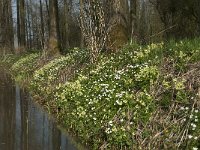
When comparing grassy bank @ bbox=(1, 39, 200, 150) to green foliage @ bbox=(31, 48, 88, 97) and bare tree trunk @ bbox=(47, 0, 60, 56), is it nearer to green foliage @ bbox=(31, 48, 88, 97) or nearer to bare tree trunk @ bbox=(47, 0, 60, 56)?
green foliage @ bbox=(31, 48, 88, 97)

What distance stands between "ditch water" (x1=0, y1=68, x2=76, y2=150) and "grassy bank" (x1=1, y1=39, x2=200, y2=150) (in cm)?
34

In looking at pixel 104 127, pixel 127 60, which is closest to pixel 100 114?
pixel 104 127

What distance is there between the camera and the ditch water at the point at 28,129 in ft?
24.6

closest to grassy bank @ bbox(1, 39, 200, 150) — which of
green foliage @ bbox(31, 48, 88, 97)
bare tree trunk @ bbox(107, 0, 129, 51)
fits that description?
green foliage @ bbox(31, 48, 88, 97)

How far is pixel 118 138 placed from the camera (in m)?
6.23

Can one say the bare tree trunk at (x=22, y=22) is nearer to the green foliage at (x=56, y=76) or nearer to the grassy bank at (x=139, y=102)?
the green foliage at (x=56, y=76)

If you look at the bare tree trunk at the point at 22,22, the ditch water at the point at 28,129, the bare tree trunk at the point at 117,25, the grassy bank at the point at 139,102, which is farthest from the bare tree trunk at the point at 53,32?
the bare tree trunk at the point at 22,22

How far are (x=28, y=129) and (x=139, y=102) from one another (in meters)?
3.08

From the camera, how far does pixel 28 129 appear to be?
8.70 metres

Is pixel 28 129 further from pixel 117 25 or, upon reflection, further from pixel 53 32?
pixel 53 32

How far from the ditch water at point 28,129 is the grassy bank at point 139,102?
1.12ft

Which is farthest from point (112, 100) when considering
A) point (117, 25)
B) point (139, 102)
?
point (117, 25)

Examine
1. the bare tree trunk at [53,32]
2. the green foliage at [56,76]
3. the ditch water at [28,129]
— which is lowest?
the ditch water at [28,129]

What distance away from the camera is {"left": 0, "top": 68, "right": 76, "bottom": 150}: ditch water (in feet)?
24.6
